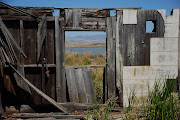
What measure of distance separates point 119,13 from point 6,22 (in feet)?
10.2

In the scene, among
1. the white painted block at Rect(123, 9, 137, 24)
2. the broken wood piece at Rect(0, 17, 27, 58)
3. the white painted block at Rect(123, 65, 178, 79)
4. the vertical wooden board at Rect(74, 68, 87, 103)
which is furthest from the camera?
the vertical wooden board at Rect(74, 68, 87, 103)

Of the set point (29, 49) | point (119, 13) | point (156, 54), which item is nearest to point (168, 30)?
point (156, 54)

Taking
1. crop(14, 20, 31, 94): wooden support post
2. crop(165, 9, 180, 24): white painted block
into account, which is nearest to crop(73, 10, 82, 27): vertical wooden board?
crop(14, 20, 31, 94): wooden support post

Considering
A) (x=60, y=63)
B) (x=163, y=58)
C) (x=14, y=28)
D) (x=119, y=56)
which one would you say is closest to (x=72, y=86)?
(x=60, y=63)

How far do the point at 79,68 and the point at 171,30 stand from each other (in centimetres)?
280

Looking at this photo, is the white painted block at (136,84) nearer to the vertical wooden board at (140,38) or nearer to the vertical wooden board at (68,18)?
the vertical wooden board at (140,38)

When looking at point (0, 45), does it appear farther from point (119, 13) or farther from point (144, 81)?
point (144, 81)

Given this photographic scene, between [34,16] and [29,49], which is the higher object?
[34,16]

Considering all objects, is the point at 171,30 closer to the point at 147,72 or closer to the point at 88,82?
the point at 147,72

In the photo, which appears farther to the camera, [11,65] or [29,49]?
[29,49]

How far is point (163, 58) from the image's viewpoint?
545cm

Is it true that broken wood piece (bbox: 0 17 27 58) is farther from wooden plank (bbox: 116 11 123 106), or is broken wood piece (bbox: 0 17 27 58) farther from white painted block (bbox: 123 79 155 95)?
white painted block (bbox: 123 79 155 95)

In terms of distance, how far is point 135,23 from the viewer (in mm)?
5379

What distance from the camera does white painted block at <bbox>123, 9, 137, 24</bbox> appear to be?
17.6 feet
